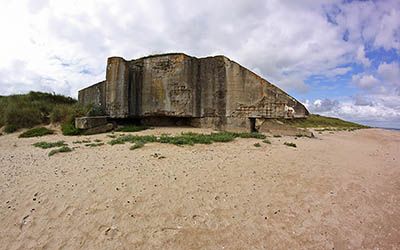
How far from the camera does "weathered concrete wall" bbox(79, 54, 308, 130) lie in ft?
42.8

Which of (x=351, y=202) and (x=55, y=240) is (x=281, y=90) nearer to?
(x=351, y=202)

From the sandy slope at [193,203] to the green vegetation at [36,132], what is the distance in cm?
545

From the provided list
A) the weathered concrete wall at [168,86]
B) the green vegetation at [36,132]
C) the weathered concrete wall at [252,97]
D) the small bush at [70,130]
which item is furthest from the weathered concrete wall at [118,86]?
the weathered concrete wall at [252,97]

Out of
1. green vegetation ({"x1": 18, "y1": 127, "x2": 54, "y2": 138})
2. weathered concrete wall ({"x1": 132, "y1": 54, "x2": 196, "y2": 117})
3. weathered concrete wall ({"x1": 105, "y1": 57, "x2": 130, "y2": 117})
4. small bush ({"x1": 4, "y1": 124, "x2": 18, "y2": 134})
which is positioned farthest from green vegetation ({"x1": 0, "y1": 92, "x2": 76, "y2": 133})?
weathered concrete wall ({"x1": 132, "y1": 54, "x2": 196, "y2": 117})

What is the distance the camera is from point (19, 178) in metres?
5.64

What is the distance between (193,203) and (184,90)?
9.85 metres

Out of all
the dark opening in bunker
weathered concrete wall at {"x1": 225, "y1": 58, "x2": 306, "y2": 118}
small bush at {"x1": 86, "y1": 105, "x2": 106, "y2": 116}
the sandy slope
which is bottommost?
the sandy slope

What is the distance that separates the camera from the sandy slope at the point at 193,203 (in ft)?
12.0

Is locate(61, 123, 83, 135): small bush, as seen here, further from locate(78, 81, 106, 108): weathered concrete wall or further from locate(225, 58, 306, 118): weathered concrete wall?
locate(225, 58, 306, 118): weathered concrete wall

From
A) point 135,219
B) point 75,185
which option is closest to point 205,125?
point 75,185

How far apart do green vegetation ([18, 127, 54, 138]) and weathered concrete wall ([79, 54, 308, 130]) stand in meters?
3.01

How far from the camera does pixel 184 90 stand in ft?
45.3

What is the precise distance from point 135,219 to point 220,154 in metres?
4.05

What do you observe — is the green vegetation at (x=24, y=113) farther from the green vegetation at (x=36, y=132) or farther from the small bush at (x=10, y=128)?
the green vegetation at (x=36, y=132)
